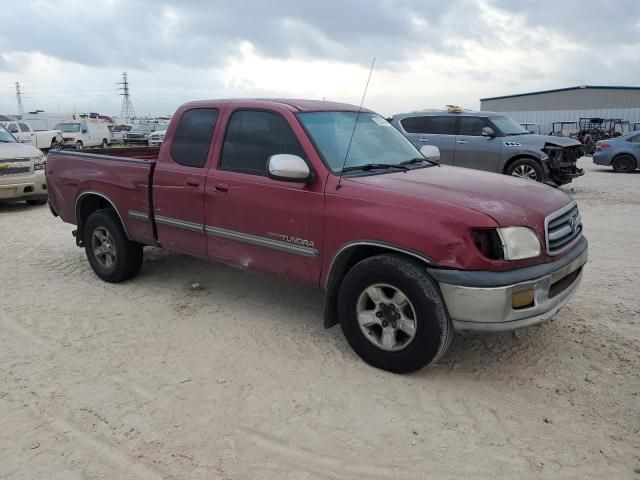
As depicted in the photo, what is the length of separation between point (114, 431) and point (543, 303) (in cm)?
273

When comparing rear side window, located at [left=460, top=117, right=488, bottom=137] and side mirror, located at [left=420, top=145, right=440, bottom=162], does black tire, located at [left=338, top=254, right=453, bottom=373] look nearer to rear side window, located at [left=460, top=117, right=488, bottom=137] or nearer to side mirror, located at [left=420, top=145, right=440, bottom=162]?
side mirror, located at [left=420, top=145, right=440, bottom=162]

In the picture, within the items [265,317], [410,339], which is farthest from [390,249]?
[265,317]

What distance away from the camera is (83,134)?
31250mm

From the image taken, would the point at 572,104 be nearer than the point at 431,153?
No

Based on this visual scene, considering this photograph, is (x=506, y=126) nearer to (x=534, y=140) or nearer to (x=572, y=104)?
(x=534, y=140)

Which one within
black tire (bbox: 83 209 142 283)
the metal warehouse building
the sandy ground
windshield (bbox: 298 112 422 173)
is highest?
the metal warehouse building

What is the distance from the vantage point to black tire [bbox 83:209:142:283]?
559 cm

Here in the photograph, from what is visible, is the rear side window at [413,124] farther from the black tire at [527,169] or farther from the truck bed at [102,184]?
the truck bed at [102,184]

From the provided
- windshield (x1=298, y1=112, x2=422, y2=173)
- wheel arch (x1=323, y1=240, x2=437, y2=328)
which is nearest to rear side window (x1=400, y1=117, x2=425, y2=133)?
windshield (x1=298, y1=112, x2=422, y2=173)

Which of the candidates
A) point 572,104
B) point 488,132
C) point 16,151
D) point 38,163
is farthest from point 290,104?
point 572,104

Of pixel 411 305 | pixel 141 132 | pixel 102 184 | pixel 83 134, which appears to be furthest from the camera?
pixel 141 132

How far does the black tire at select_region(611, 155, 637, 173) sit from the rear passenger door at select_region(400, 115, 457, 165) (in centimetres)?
844

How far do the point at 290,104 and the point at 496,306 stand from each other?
2.32 meters

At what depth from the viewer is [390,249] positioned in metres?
3.62
